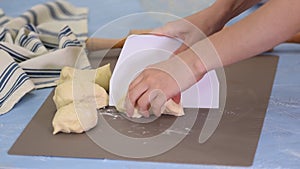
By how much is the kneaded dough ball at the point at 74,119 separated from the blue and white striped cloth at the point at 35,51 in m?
0.14

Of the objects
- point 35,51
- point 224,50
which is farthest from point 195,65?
point 35,51

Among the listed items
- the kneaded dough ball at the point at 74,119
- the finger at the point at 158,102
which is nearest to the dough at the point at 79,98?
the kneaded dough ball at the point at 74,119

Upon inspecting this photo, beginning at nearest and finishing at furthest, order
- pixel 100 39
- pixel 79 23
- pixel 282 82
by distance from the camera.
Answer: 1. pixel 282 82
2. pixel 100 39
3. pixel 79 23

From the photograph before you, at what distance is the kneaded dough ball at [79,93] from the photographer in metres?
0.99

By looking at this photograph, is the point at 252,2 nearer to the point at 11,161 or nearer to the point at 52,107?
the point at 52,107

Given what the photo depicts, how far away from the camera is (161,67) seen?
902 mm

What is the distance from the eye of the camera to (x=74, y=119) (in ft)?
3.10

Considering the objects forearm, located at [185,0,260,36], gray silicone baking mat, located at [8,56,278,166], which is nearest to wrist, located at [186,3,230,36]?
forearm, located at [185,0,260,36]

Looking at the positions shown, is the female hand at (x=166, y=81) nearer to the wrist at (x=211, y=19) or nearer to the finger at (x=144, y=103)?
the finger at (x=144, y=103)

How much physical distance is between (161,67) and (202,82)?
10cm

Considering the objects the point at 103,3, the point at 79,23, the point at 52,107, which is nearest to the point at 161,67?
the point at 52,107

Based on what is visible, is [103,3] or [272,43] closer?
[272,43]

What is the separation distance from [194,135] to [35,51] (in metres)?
0.42

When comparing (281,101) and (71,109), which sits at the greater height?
(71,109)
